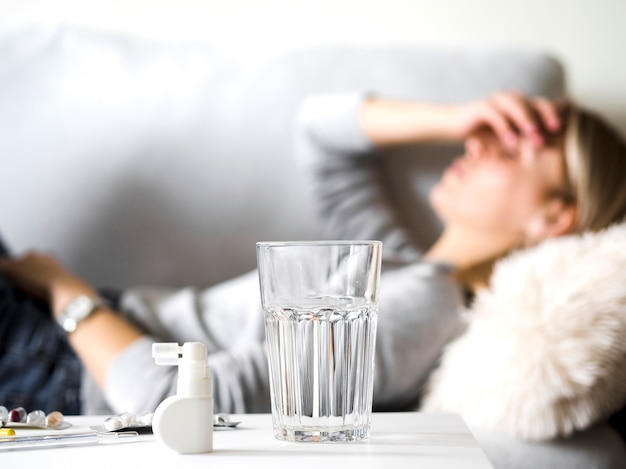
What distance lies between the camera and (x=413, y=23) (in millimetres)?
1714

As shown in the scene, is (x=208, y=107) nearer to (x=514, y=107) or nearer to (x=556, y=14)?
(x=514, y=107)

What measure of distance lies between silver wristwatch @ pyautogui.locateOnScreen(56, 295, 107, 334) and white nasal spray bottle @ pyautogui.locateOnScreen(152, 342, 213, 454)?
735 millimetres

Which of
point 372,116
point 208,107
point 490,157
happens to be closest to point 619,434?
point 490,157

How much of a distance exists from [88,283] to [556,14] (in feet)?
3.64

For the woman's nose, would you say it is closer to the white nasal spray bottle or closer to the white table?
the white table

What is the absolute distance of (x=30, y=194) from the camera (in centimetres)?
Answer: 145

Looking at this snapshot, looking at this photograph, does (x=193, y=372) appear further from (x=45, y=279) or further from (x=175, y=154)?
(x=175, y=154)

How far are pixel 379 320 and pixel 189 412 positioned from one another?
55 centimetres

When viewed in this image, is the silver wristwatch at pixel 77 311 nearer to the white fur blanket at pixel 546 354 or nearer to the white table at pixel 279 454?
the white fur blanket at pixel 546 354

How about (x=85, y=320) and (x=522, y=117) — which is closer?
(x=85, y=320)

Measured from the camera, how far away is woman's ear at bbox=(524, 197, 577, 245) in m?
1.33

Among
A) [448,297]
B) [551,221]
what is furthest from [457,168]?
[448,297]

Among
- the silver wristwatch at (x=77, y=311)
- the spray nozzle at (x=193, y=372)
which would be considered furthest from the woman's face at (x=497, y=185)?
the spray nozzle at (x=193, y=372)

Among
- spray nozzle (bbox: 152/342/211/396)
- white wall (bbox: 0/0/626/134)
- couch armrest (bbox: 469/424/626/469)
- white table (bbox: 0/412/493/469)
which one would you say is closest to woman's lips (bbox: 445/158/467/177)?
white wall (bbox: 0/0/626/134)
